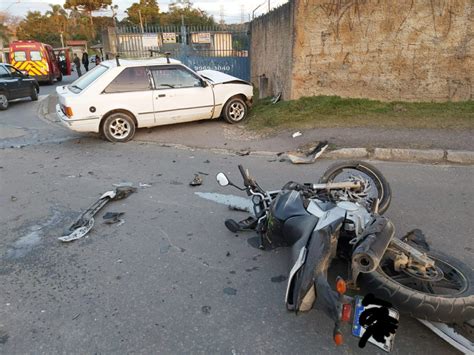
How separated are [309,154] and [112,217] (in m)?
3.50

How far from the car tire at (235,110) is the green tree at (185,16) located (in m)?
35.3

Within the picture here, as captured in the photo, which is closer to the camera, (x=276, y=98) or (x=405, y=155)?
(x=405, y=155)

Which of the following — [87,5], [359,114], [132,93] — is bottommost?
[359,114]

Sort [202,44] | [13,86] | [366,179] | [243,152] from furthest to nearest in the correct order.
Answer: [202,44] → [13,86] → [243,152] → [366,179]

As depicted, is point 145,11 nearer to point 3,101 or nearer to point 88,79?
point 3,101

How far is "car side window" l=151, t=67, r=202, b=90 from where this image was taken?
7.89 meters

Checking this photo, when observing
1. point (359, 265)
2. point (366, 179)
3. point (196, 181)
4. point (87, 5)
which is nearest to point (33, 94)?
point (196, 181)

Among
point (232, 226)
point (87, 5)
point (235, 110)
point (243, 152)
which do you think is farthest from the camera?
point (87, 5)

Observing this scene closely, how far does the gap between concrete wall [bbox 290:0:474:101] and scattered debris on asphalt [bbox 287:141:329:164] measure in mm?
3324

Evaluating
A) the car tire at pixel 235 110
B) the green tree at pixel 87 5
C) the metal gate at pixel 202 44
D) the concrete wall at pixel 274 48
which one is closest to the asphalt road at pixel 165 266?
the car tire at pixel 235 110

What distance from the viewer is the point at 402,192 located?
15.4ft

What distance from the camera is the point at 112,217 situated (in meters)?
4.32

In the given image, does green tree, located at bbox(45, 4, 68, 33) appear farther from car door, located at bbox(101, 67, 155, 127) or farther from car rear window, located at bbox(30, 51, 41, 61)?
car door, located at bbox(101, 67, 155, 127)

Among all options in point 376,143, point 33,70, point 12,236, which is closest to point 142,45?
point 33,70
